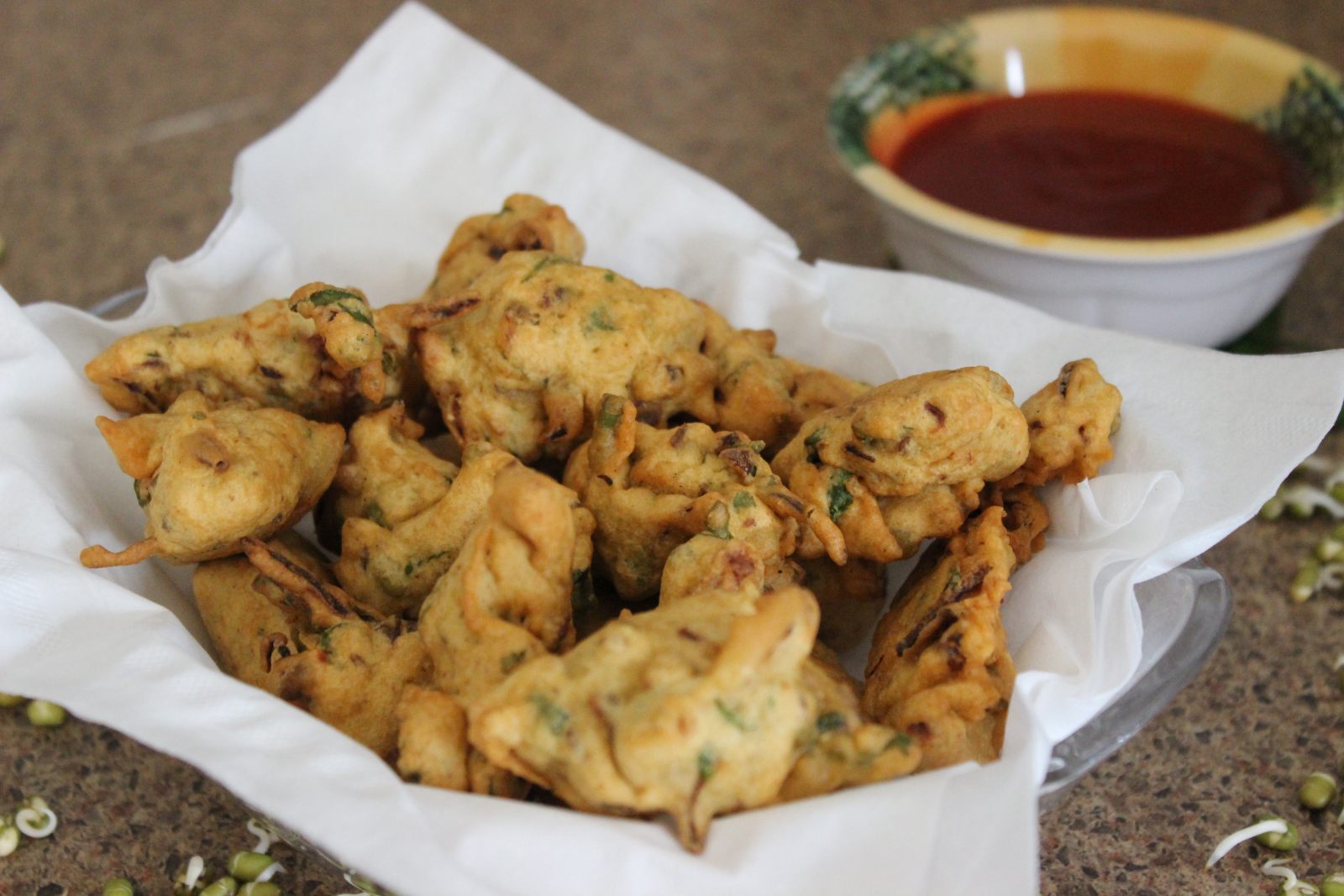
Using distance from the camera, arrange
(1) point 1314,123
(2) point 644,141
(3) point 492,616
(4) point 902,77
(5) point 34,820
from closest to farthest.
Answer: (3) point 492,616, (5) point 34,820, (1) point 1314,123, (4) point 902,77, (2) point 644,141

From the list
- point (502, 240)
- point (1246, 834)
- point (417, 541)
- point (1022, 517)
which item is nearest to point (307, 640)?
point (417, 541)

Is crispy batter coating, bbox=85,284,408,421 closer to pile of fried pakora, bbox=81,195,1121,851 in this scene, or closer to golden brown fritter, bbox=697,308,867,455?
pile of fried pakora, bbox=81,195,1121,851

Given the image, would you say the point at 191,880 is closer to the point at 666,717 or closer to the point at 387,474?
the point at 387,474

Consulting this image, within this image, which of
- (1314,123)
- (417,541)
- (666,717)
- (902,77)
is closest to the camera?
(666,717)

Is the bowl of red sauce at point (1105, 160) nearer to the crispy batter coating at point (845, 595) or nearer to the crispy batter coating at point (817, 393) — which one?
the crispy batter coating at point (817, 393)

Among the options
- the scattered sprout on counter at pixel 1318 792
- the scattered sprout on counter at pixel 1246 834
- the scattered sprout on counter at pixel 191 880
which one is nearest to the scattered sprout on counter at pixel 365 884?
the scattered sprout on counter at pixel 191 880

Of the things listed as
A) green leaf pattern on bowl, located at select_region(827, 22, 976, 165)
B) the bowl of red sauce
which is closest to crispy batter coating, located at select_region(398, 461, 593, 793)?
the bowl of red sauce
